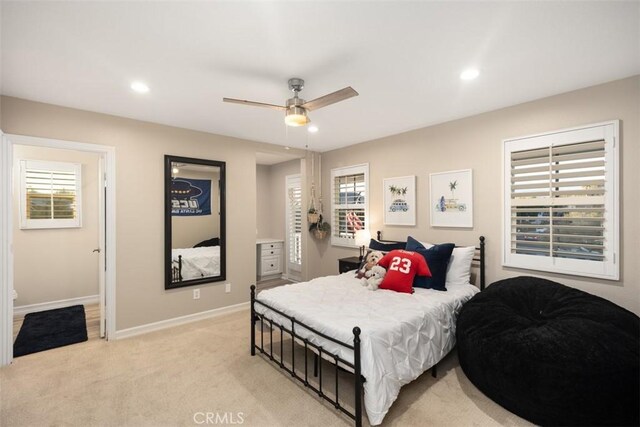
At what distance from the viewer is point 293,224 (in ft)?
21.0

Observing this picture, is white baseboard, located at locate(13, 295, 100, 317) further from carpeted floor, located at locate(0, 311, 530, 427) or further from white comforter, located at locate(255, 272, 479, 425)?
white comforter, located at locate(255, 272, 479, 425)

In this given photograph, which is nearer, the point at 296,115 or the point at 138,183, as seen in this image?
the point at 296,115

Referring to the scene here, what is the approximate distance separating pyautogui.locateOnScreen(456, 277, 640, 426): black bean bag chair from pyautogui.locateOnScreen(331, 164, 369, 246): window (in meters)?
2.59

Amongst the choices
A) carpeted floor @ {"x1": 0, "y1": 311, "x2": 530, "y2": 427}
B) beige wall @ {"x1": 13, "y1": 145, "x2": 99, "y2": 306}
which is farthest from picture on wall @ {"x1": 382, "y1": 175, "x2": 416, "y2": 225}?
beige wall @ {"x1": 13, "y1": 145, "x2": 99, "y2": 306}

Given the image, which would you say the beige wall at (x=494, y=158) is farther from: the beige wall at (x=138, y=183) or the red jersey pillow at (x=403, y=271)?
the beige wall at (x=138, y=183)

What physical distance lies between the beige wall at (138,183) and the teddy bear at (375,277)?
2251 millimetres

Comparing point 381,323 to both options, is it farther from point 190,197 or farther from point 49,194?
point 49,194

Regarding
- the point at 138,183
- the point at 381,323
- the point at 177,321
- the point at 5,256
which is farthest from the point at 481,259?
the point at 5,256

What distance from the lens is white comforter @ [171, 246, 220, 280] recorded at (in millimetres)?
4031

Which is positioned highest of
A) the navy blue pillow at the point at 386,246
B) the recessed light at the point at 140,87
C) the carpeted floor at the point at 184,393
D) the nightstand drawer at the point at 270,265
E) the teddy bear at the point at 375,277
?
the recessed light at the point at 140,87

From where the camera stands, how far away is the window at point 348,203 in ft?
16.1

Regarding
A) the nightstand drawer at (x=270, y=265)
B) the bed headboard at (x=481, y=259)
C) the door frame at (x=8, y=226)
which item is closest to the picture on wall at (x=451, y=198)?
the bed headboard at (x=481, y=259)

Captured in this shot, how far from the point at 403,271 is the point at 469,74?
1.92m

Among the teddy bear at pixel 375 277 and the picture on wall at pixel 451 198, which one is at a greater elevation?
the picture on wall at pixel 451 198
